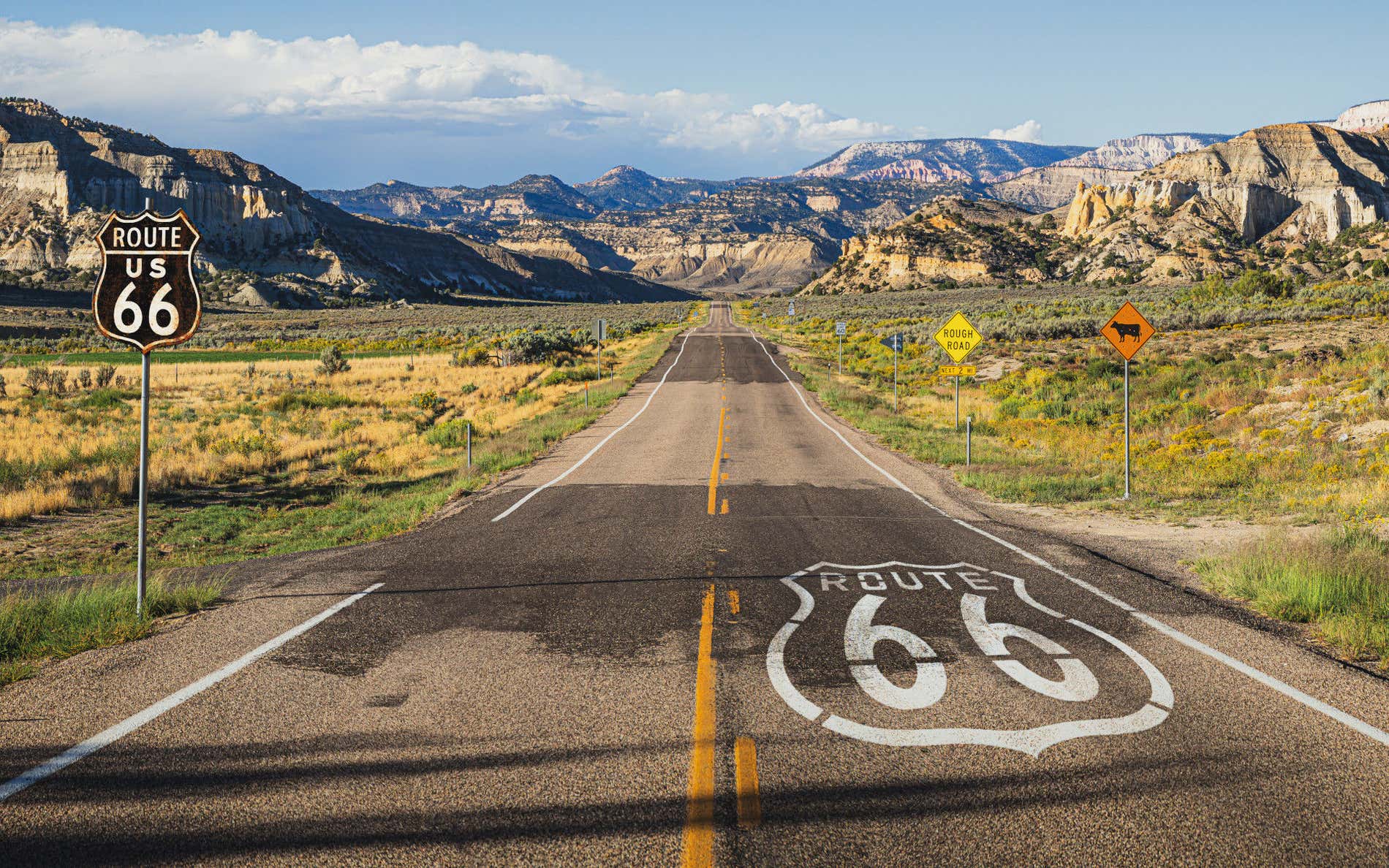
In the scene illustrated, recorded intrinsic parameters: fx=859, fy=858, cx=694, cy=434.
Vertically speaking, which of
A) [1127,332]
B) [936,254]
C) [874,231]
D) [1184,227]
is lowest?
[1127,332]

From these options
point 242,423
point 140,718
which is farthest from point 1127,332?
point 242,423

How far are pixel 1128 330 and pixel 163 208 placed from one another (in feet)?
524

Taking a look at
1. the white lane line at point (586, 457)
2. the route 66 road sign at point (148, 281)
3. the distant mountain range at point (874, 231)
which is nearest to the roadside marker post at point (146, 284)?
the route 66 road sign at point (148, 281)

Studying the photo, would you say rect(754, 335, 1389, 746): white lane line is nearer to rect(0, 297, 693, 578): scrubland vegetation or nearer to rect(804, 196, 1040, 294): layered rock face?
rect(0, 297, 693, 578): scrubland vegetation

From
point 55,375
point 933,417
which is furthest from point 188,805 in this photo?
point 55,375

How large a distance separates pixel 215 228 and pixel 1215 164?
594 ft

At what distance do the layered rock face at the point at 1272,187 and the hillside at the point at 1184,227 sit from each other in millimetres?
252

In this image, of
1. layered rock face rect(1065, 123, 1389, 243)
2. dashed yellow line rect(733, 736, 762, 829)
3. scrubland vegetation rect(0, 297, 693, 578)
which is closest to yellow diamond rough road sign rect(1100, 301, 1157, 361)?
scrubland vegetation rect(0, 297, 693, 578)

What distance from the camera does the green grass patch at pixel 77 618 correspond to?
20.1ft

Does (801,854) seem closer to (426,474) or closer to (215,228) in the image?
(426,474)

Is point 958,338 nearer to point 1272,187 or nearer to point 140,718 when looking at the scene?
point 140,718

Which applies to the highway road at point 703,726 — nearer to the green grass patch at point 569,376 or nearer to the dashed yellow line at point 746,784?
the dashed yellow line at point 746,784

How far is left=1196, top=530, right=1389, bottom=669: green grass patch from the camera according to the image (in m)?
6.28

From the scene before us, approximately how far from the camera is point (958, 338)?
23344 mm
